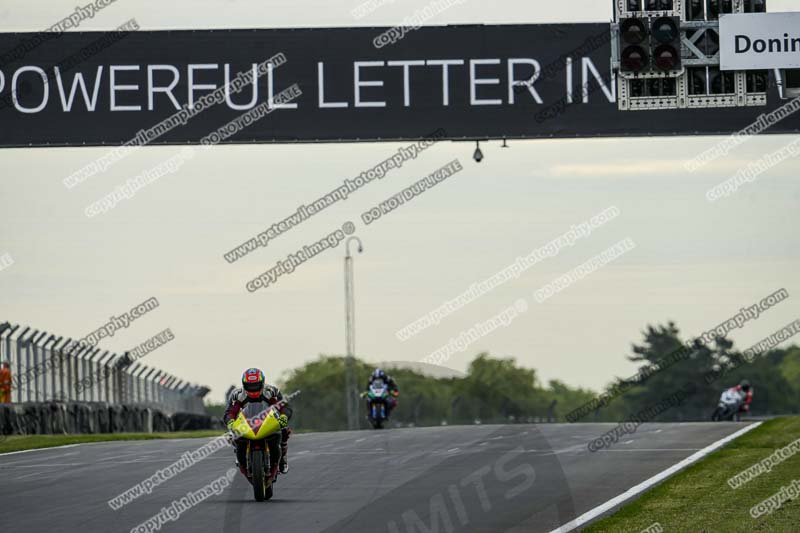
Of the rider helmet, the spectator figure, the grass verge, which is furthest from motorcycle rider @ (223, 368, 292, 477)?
the spectator figure

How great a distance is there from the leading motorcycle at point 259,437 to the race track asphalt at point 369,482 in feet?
0.82

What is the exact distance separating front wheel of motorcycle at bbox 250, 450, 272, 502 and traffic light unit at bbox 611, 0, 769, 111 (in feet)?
24.9

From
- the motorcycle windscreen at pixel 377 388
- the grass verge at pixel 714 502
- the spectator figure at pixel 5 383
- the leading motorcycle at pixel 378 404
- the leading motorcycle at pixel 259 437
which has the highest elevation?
the spectator figure at pixel 5 383

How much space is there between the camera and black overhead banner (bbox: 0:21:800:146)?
878 inches

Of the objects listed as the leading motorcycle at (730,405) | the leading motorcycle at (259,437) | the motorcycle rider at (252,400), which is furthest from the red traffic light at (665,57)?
the leading motorcycle at (730,405)

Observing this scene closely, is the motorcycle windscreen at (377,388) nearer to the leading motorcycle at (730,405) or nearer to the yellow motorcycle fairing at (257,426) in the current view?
the leading motorcycle at (730,405)

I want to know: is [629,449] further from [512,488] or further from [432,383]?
[432,383]

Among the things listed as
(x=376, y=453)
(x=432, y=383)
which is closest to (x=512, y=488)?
(x=376, y=453)

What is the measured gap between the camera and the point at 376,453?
23.7m

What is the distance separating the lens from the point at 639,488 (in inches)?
694

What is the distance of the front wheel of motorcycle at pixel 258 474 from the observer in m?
16.4

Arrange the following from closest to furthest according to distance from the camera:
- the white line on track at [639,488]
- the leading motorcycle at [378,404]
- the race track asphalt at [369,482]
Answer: the white line on track at [639,488] < the race track asphalt at [369,482] < the leading motorcycle at [378,404]

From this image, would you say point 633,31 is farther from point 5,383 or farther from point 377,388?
point 377,388

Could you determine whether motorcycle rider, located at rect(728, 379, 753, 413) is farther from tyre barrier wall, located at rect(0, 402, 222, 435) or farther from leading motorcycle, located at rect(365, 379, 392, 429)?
tyre barrier wall, located at rect(0, 402, 222, 435)
